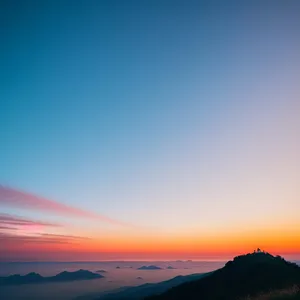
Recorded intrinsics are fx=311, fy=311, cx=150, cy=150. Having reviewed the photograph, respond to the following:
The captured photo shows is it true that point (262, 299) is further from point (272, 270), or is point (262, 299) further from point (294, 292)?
point (272, 270)

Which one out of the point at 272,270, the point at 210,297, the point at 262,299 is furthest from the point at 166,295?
the point at 262,299

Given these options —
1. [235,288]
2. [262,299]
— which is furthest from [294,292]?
[235,288]

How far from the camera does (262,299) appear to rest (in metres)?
29.3

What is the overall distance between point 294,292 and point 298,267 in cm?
3037

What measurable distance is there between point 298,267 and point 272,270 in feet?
19.4

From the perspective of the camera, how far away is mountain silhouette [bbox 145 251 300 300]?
48812mm

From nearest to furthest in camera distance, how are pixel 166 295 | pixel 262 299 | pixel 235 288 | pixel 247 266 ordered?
pixel 262 299
pixel 235 288
pixel 247 266
pixel 166 295

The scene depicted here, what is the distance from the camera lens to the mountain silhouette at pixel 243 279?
48.8 m

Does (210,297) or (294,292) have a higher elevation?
(294,292)

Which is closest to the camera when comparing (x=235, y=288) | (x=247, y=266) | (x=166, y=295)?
(x=235, y=288)

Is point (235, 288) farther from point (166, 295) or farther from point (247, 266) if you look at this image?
point (166, 295)

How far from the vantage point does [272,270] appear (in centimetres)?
5372

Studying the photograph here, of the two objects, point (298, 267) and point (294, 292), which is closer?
point (294, 292)

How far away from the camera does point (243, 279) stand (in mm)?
54656
